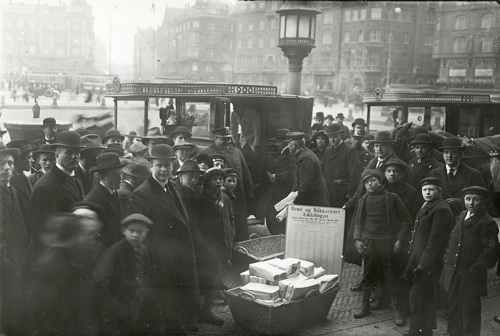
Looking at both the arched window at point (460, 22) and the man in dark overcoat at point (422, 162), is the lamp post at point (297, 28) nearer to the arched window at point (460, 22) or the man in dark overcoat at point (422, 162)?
the arched window at point (460, 22)

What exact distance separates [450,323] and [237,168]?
3.53 m

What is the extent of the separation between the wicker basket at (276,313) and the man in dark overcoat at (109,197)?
53.1 inches

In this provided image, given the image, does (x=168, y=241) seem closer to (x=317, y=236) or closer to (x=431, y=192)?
(x=317, y=236)

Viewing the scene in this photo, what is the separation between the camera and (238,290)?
5.11 m

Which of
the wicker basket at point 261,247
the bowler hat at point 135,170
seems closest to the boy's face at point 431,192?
the wicker basket at point 261,247

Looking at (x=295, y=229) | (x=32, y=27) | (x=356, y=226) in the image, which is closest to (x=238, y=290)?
(x=295, y=229)

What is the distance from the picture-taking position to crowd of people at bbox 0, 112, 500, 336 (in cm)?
392

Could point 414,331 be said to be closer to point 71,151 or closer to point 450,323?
point 450,323

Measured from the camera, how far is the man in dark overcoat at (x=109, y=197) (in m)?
4.21

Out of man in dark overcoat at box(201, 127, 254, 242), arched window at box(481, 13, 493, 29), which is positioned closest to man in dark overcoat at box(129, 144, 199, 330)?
man in dark overcoat at box(201, 127, 254, 242)

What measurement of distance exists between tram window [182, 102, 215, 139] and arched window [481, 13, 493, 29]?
524 centimetres

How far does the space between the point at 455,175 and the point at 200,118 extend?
4.14 meters

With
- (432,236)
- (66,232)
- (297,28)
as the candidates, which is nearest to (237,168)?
(432,236)

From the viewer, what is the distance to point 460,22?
10.0 m
